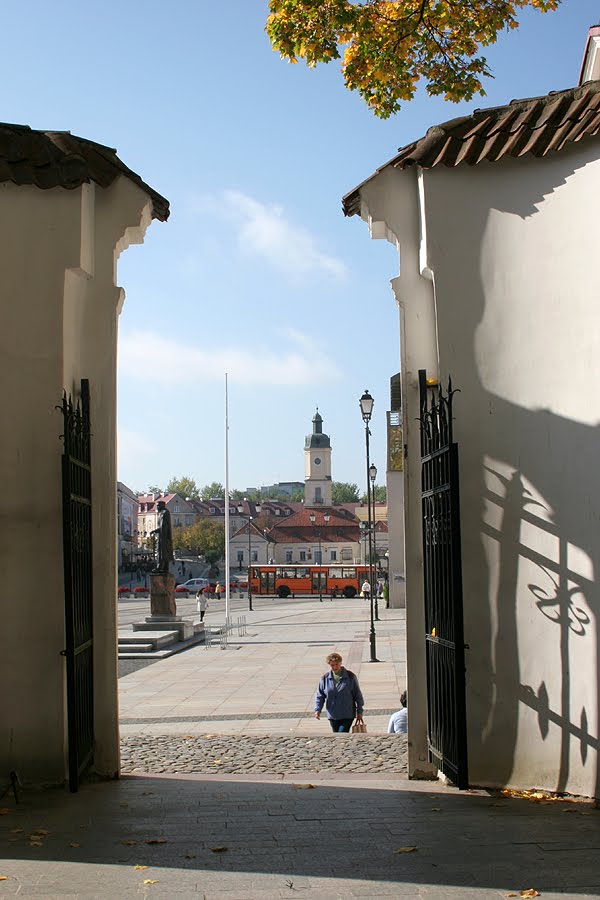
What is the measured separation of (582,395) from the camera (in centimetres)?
762

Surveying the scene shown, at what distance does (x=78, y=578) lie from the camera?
7.94 meters

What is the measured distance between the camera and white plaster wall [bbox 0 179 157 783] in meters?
7.96

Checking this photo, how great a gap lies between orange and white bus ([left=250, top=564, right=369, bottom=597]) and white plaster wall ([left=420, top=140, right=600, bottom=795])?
6821 cm

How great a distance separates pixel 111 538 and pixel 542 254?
4.06 meters

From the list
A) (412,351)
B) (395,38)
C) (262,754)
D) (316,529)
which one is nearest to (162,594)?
(262,754)

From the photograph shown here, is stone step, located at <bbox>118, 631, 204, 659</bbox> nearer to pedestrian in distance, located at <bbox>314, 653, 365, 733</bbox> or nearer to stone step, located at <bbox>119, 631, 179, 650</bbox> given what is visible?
stone step, located at <bbox>119, 631, 179, 650</bbox>

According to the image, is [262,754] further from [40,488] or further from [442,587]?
[40,488]

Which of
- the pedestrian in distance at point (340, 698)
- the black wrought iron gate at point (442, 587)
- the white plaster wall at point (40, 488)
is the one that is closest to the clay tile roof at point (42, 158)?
the white plaster wall at point (40, 488)

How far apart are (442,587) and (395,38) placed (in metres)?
5.89

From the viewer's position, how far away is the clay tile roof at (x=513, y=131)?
7727mm

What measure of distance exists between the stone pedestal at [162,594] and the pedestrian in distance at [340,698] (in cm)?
2203

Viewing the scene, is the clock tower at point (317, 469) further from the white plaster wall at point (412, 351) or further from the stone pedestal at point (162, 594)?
the white plaster wall at point (412, 351)

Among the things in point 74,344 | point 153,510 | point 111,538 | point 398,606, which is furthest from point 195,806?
point 153,510

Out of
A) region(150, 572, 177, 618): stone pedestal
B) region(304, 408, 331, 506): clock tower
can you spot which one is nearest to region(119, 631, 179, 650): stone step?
region(150, 572, 177, 618): stone pedestal
